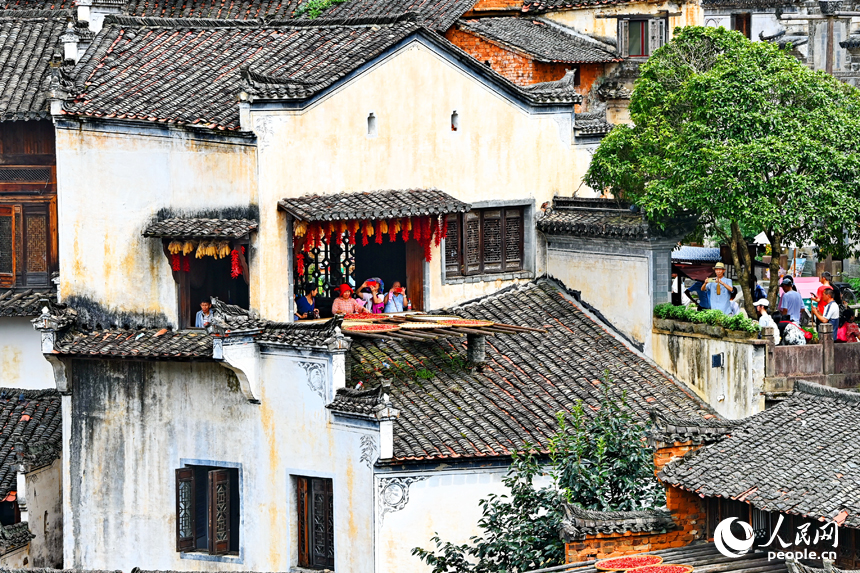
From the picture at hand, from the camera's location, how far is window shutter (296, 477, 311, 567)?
33812mm

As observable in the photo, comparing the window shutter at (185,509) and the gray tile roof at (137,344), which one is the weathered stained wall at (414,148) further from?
the window shutter at (185,509)

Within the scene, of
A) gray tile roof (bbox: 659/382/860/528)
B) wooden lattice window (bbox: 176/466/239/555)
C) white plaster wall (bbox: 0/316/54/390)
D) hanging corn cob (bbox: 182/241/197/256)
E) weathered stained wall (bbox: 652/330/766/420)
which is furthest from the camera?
white plaster wall (bbox: 0/316/54/390)

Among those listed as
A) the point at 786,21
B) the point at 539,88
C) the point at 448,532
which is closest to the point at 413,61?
the point at 539,88

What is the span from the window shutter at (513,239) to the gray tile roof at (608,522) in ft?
35.2

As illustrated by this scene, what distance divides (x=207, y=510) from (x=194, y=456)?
3.23ft

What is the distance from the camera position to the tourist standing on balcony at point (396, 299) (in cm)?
3684

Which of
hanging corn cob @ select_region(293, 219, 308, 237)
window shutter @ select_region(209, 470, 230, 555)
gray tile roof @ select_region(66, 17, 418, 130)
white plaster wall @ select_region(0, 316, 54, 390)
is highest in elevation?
gray tile roof @ select_region(66, 17, 418, 130)

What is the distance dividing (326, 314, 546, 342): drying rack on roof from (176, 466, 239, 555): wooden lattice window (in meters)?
3.39

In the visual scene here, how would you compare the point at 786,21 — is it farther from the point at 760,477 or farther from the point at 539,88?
the point at 760,477

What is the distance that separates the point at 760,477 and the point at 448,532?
6.88 metres

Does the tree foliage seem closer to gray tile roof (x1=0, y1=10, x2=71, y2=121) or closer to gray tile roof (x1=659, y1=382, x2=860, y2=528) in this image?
gray tile roof (x1=659, y1=382, x2=860, y2=528)

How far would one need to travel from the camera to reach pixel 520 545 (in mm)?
28812

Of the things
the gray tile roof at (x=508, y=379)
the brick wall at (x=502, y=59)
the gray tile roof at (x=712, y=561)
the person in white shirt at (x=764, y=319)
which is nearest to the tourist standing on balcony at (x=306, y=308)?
the gray tile roof at (x=508, y=379)

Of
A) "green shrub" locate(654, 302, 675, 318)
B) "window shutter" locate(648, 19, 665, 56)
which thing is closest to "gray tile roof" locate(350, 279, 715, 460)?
"green shrub" locate(654, 302, 675, 318)
